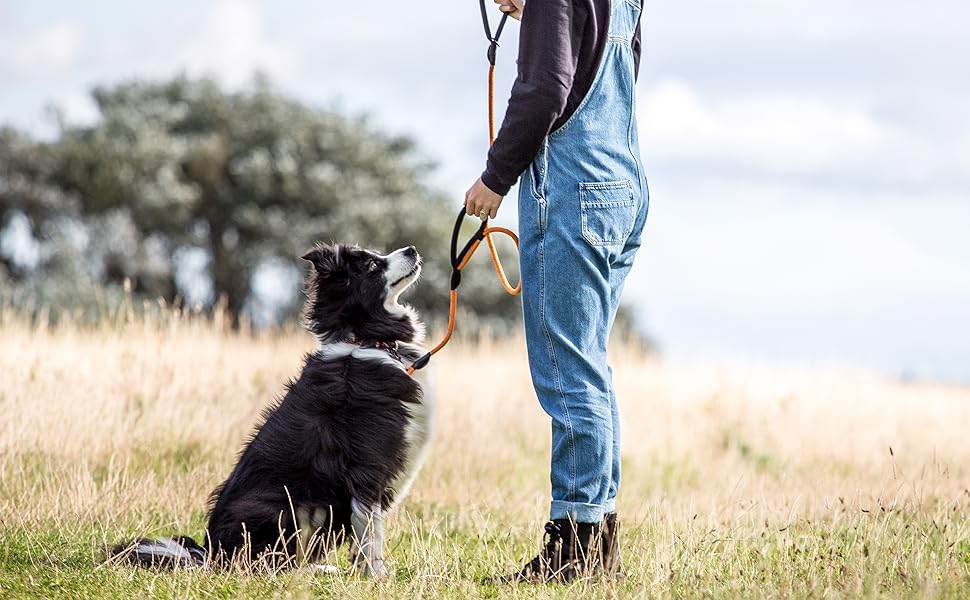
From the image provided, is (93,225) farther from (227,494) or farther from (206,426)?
(227,494)

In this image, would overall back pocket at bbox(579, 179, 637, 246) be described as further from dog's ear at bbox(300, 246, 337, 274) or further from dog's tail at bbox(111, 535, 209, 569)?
dog's tail at bbox(111, 535, 209, 569)

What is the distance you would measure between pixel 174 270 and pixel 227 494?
1834 centimetres

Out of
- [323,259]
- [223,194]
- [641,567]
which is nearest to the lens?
[641,567]

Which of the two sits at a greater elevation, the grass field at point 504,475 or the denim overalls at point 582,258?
the denim overalls at point 582,258

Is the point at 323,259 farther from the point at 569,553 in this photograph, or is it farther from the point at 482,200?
the point at 569,553

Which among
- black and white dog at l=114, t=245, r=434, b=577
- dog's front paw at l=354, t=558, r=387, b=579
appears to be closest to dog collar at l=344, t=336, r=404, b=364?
black and white dog at l=114, t=245, r=434, b=577

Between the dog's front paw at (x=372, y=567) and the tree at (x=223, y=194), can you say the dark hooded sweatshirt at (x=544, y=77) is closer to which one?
the dog's front paw at (x=372, y=567)

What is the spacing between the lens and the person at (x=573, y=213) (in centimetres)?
363

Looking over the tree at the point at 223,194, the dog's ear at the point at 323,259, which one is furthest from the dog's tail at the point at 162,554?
the tree at the point at 223,194

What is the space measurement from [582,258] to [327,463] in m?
1.39

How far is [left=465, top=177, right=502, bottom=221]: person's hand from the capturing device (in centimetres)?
376

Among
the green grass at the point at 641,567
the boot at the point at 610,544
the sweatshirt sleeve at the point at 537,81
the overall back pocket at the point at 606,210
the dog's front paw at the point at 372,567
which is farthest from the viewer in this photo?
the dog's front paw at the point at 372,567

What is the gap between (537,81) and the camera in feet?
11.7

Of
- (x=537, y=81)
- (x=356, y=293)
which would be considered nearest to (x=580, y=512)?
(x=356, y=293)
